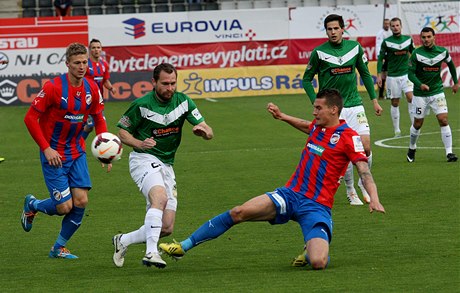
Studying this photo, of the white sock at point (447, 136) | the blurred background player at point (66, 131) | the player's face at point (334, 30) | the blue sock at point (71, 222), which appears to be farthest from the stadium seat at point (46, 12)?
the blue sock at point (71, 222)

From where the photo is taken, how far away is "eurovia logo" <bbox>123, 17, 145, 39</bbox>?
36.1 meters

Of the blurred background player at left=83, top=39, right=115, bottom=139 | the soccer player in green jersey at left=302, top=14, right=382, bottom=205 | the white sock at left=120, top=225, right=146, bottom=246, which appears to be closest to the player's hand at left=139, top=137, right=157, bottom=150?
the white sock at left=120, top=225, right=146, bottom=246

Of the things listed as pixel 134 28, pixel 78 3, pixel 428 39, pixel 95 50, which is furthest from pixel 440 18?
pixel 95 50


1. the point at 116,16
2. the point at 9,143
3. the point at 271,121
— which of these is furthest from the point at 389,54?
the point at 116,16

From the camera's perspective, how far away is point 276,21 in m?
36.6

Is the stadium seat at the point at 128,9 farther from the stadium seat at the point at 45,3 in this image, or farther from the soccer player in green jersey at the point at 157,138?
the soccer player in green jersey at the point at 157,138

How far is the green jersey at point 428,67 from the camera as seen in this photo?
58.7 feet

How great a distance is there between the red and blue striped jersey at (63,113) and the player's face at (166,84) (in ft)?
2.91

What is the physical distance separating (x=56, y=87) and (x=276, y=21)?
2713 centimetres

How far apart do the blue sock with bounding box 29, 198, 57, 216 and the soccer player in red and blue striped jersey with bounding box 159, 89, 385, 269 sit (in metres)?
1.53

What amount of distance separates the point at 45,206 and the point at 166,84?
6.61 ft

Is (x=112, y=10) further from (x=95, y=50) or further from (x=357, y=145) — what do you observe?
(x=357, y=145)

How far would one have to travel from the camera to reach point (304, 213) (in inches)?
368

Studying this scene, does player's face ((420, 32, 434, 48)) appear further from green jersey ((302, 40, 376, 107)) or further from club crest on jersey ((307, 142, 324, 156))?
club crest on jersey ((307, 142, 324, 156))
